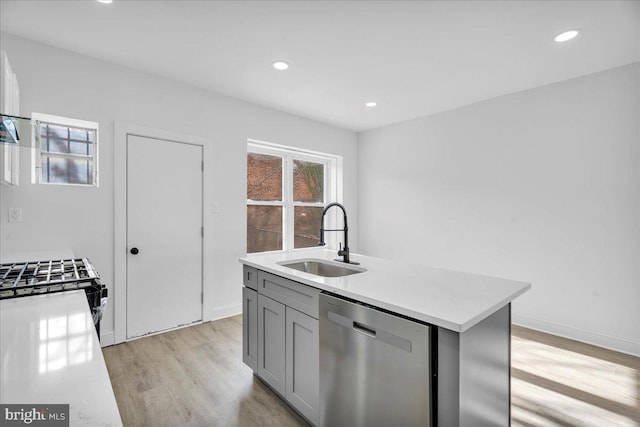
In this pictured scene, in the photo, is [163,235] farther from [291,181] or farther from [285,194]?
[291,181]

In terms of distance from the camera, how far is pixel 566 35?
91.7 inches

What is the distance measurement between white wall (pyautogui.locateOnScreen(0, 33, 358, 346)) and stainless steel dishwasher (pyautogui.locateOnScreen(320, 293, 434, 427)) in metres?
2.29

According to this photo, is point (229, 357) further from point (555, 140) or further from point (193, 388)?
point (555, 140)

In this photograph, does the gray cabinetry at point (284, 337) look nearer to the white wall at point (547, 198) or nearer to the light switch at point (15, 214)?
the light switch at point (15, 214)

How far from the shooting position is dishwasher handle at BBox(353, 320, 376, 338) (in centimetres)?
136

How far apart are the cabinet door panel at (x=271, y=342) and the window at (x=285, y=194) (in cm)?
203

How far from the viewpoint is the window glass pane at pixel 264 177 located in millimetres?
4089

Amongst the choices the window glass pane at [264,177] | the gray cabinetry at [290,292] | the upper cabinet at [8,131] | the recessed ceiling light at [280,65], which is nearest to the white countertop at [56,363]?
the upper cabinet at [8,131]

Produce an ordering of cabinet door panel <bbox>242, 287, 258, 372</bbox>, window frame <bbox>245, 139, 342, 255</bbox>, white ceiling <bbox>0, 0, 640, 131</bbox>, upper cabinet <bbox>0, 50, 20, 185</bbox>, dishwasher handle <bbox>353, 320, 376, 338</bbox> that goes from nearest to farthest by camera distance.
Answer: upper cabinet <bbox>0, 50, 20, 185</bbox>, dishwasher handle <bbox>353, 320, 376, 338</bbox>, white ceiling <bbox>0, 0, 640, 131</bbox>, cabinet door panel <bbox>242, 287, 258, 372</bbox>, window frame <bbox>245, 139, 342, 255</bbox>

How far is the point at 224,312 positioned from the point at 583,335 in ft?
12.3

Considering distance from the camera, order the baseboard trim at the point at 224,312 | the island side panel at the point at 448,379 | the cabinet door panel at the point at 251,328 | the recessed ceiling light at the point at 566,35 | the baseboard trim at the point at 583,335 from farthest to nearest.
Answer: the baseboard trim at the point at 224,312
the baseboard trim at the point at 583,335
the recessed ceiling light at the point at 566,35
the cabinet door panel at the point at 251,328
the island side panel at the point at 448,379

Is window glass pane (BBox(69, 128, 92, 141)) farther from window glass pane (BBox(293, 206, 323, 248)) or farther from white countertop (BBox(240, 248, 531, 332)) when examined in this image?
window glass pane (BBox(293, 206, 323, 248))

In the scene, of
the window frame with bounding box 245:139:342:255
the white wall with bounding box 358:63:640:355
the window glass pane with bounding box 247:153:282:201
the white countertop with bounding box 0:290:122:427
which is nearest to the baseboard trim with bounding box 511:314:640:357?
the white wall with bounding box 358:63:640:355

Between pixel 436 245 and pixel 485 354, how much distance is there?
3.01m
